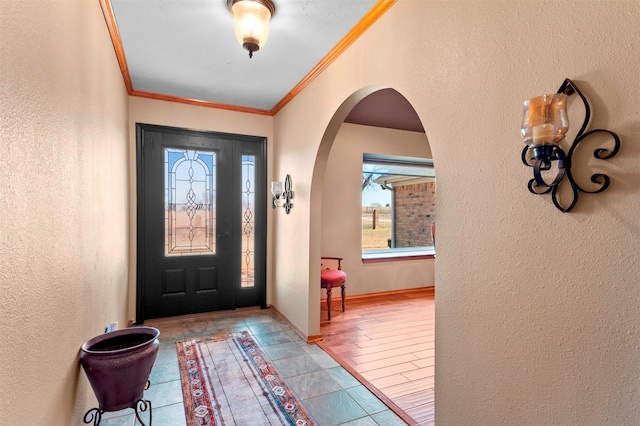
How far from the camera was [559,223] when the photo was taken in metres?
1.10

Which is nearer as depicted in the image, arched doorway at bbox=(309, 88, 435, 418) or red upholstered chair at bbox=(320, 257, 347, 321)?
red upholstered chair at bbox=(320, 257, 347, 321)

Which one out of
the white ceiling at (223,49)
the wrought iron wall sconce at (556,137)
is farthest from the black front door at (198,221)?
the wrought iron wall sconce at (556,137)

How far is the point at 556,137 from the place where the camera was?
100 centimetres

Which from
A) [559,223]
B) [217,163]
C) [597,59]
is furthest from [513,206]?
[217,163]

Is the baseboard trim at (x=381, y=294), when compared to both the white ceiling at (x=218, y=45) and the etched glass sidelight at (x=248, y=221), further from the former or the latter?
the white ceiling at (x=218, y=45)

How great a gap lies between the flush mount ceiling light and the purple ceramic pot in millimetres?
1926

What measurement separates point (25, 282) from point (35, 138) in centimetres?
47

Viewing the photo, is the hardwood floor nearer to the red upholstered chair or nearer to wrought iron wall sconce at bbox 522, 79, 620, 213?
the red upholstered chair

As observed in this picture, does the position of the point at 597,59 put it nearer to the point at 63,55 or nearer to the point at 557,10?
the point at 557,10

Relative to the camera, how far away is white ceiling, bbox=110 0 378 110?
2.12m

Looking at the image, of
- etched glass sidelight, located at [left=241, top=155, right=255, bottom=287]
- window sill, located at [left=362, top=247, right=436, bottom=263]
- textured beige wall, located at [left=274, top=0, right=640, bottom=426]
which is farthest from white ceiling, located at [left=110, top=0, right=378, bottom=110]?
window sill, located at [left=362, top=247, right=436, bottom=263]

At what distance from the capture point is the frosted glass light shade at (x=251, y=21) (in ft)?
6.63

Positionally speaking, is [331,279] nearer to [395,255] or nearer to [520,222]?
[395,255]

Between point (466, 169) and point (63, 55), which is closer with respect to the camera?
point (63, 55)
